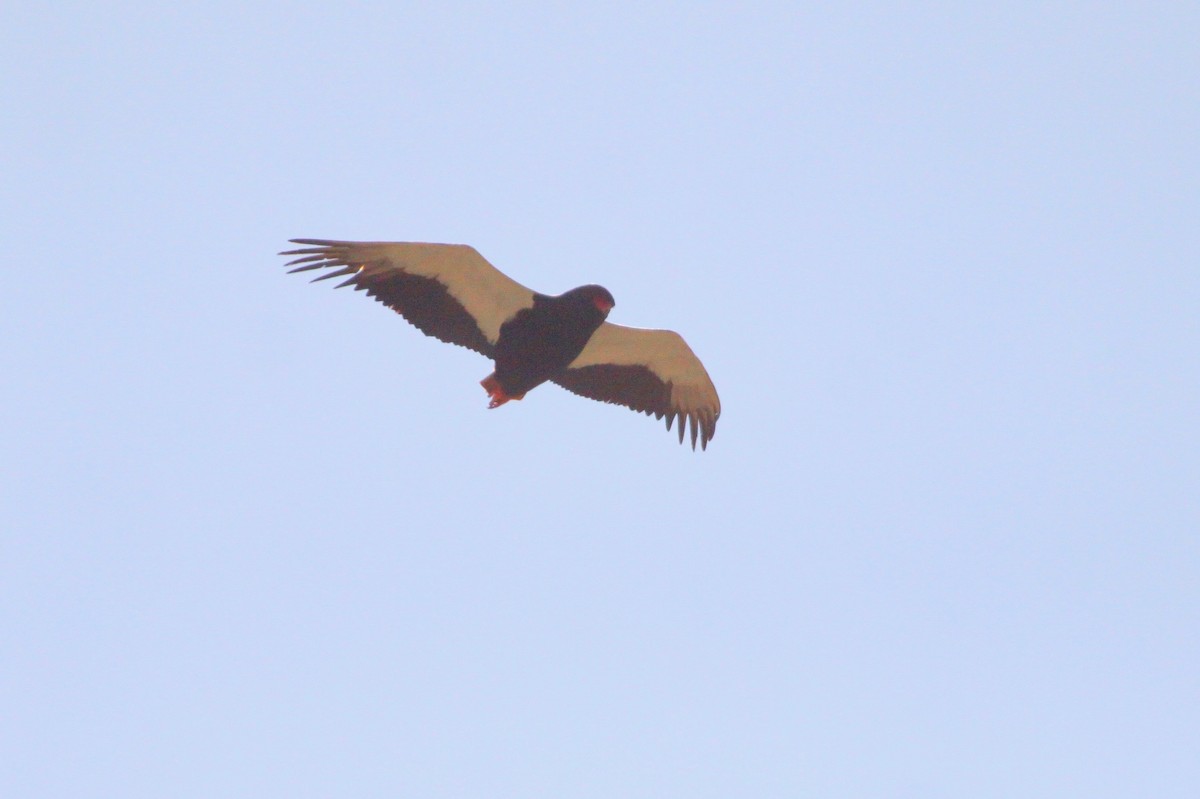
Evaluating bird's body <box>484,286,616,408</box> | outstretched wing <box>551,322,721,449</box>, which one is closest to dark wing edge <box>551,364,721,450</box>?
outstretched wing <box>551,322,721,449</box>

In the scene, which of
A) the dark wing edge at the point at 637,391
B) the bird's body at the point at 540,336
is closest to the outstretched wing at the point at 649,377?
the dark wing edge at the point at 637,391

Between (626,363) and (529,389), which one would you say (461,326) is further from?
(626,363)

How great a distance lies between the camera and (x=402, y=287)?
671 inches

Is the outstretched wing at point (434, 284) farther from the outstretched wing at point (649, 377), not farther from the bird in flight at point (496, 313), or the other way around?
the outstretched wing at point (649, 377)

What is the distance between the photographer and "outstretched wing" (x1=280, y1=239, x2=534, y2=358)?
16562 millimetres

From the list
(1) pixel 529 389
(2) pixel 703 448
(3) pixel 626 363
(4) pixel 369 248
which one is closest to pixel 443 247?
(4) pixel 369 248

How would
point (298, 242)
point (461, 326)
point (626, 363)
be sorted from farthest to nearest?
point (626, 363)
point (461, 326)
point (298, 242)

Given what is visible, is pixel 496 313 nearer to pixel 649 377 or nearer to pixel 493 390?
pixel 493 390

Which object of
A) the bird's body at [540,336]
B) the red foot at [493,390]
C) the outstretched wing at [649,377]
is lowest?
the red foot at [493,390]

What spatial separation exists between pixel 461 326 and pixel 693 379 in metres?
3.11

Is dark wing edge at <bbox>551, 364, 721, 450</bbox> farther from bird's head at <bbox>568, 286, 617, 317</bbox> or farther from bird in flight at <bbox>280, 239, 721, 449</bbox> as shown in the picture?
bird's head at <bbox>568, 286, 617, 317</bbox>

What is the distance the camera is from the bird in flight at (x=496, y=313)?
16.7 meters

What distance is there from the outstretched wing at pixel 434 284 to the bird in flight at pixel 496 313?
0.03 feet

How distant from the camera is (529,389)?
58.0ft
